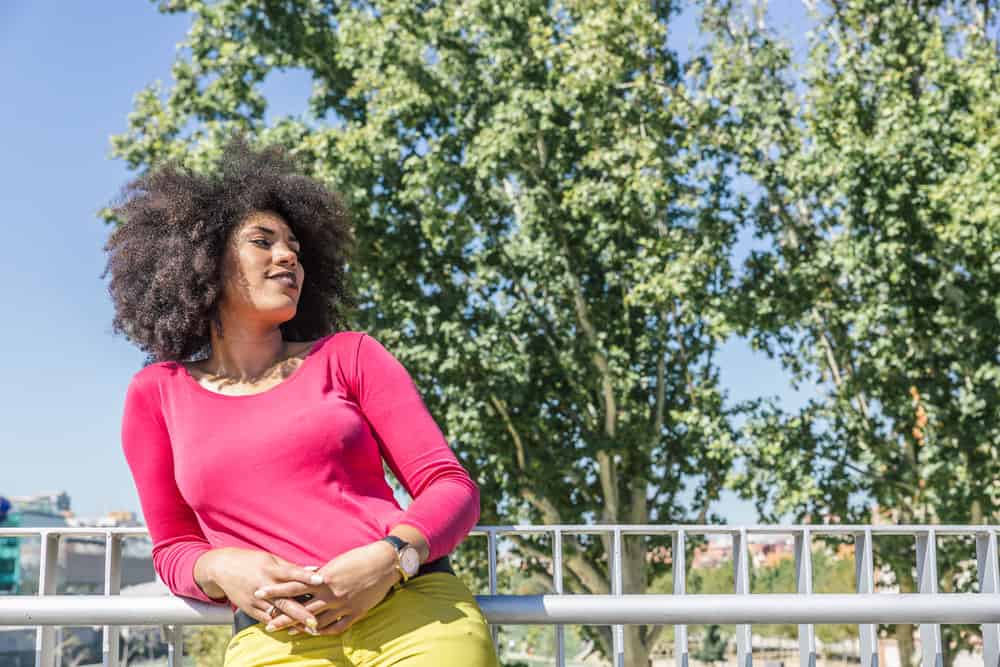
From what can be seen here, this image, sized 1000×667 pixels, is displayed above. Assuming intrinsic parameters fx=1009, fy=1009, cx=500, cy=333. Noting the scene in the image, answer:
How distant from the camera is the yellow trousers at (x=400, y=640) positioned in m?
1.59

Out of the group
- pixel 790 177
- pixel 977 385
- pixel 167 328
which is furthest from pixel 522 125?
pixel 167 328

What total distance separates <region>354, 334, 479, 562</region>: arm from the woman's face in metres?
0.22

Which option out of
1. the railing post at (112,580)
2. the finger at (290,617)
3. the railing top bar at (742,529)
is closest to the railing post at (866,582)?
the railing top bar at (742,529)

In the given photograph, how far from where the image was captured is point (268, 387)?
186 cm

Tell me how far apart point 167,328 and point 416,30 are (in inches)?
464

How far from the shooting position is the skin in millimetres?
1568

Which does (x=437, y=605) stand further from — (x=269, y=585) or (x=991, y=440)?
(x=991, y=440)

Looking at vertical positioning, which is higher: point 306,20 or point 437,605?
point 306,20

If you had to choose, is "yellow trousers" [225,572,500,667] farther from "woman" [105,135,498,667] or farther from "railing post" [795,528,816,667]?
"railing post" [795,528,816,667]

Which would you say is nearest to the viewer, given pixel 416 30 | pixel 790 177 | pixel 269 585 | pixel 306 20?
pixel 269 585

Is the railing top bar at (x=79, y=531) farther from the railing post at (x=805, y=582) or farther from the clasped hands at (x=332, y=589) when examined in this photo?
the railing post at (x=805, y=582)

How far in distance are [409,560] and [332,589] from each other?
5.1 inches

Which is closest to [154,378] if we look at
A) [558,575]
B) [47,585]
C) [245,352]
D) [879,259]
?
[245,352]

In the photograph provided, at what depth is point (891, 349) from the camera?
39.0 feet
